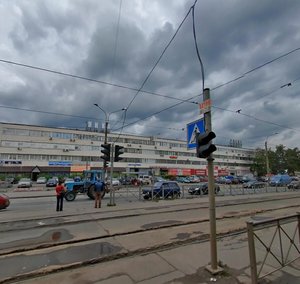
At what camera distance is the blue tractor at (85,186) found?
63.2ft

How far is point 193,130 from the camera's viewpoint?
5.27m

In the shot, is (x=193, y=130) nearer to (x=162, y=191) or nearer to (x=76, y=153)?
(x=162, y=191)

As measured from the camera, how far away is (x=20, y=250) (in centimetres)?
622

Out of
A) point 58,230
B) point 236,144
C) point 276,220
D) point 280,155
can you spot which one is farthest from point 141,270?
point 236,144

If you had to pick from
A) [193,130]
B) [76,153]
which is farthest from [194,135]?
[76,153]

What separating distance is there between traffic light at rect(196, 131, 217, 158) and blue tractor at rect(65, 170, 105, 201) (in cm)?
1524

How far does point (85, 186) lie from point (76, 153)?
44511 millimetres

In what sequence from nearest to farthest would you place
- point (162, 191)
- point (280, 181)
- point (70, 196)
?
point (70, 196) < point (162, 191) < point (280, 181)

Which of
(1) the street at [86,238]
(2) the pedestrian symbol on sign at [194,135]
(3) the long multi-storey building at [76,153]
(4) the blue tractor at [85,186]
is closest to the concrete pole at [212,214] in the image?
(2) the pedestrian symbol on sign at [194,135]

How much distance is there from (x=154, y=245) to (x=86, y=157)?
59.8 meters

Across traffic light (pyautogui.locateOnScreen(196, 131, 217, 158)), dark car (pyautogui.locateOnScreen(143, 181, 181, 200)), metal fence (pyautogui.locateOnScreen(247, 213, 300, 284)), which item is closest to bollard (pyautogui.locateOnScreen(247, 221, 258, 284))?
metal fence (pyautogui.locateOnScreen(247, 213, 300, 284))

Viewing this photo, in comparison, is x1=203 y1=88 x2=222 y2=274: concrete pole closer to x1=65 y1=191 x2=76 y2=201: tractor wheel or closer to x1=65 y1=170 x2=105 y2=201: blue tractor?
x1=65 y1=170 x2=105 y2=201: blue tractor

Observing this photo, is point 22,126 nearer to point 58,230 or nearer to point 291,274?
point 58,230

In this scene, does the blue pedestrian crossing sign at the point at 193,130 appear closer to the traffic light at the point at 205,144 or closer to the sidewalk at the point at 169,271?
the traffic light at the point at 205,144
